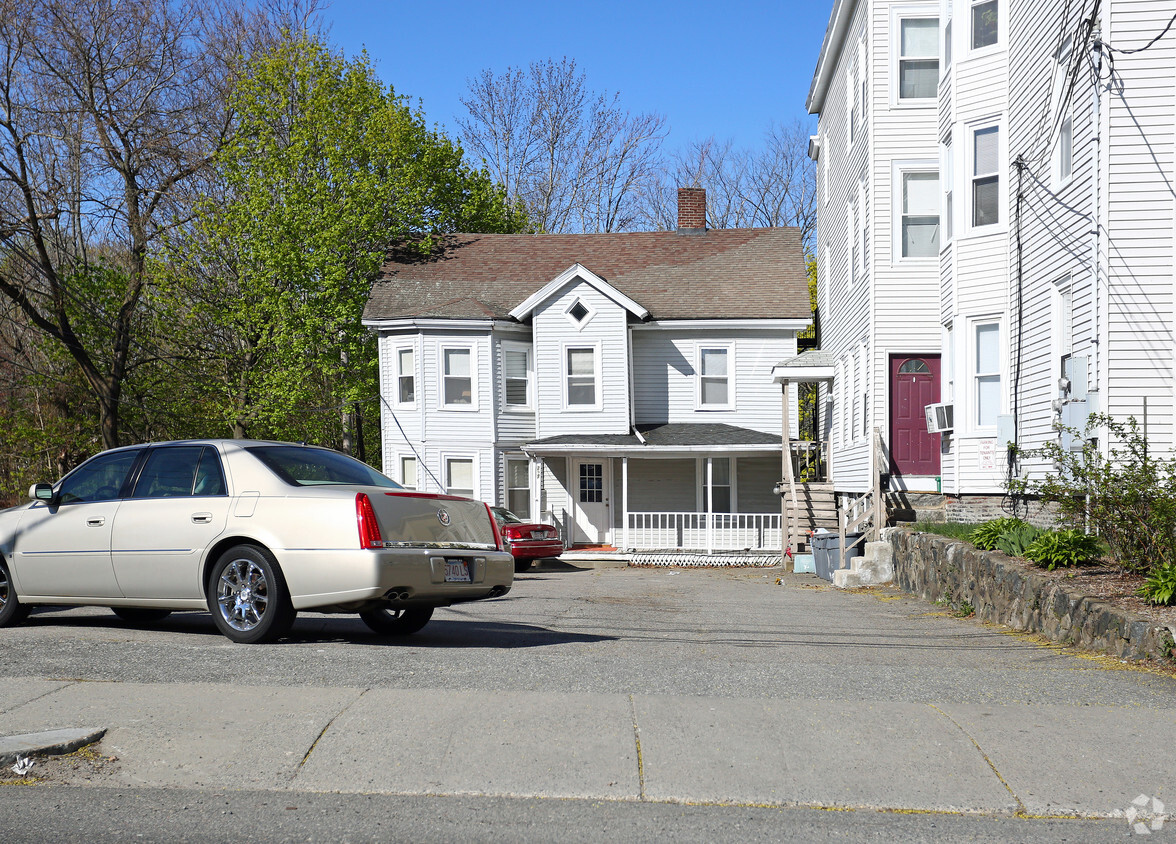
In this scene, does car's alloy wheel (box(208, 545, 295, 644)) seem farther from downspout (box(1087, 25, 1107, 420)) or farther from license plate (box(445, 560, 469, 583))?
downspout (box(1087, 25, 1107, 420))

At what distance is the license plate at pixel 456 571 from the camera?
8586 mm

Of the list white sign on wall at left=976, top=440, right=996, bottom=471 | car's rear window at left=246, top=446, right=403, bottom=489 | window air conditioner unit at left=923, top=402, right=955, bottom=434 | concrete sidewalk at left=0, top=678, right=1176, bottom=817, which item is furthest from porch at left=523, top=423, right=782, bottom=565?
concrete sidewalk at left=0, top=678, right=1176, bottom=817

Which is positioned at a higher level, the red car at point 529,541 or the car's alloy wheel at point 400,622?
the car's alloy wheel at point 400,622

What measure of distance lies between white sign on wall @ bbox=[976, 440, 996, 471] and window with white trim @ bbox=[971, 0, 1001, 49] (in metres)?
6.31

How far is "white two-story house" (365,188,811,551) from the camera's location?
88.9 ft

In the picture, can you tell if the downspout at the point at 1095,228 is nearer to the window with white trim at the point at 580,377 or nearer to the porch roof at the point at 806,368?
the porch roof at the point at 806,368

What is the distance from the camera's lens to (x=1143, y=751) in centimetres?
571

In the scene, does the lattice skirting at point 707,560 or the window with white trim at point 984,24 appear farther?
the lattice skirting at point 707,560

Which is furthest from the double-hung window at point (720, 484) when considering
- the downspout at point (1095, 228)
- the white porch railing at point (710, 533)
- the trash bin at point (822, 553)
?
the downspout at point (1095, 228)

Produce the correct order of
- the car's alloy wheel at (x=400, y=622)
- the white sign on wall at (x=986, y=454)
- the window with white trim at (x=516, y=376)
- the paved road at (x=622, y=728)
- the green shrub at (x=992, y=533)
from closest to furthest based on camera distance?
the paved road at (x=622, y=728) → the car's alloy wheel at (x=400, y=622) → the green shrub at (x=992, y=533) → the white sign on wall at (x=986, y=454) → the window with white trim at (x=516, y=376)

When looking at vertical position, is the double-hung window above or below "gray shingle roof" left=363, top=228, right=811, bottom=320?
below

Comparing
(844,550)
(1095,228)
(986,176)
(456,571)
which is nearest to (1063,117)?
(1095,228)

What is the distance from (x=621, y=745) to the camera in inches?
226

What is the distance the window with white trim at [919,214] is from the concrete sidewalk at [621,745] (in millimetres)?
14428
